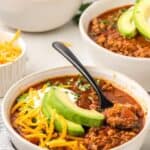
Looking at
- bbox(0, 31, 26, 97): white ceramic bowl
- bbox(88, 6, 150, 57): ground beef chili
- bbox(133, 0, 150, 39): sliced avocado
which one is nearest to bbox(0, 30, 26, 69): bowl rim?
bbox(0, 31, 26, 97): white ceramic bowl

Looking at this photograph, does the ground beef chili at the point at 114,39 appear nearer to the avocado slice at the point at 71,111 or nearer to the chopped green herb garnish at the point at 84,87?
the chopped green herb garnish at the point at 84,87

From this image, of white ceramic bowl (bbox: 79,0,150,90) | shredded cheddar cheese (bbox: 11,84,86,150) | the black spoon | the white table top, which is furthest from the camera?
the white table top

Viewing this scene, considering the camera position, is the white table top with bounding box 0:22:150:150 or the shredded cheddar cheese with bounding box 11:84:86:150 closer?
the shredded cheddar cheese with bounding box 11:84:86:150

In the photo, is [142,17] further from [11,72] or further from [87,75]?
[11,72]

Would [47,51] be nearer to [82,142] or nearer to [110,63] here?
[110,63]

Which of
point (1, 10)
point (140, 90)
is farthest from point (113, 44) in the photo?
point (1, 10)

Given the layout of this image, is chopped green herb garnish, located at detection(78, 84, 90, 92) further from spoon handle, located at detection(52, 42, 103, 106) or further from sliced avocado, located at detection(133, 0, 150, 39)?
sliced avocado, located at detection(133, 0, 150, 39)

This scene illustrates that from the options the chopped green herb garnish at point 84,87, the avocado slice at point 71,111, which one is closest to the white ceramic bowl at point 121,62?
the chopped green herb garnish at point 84,87
